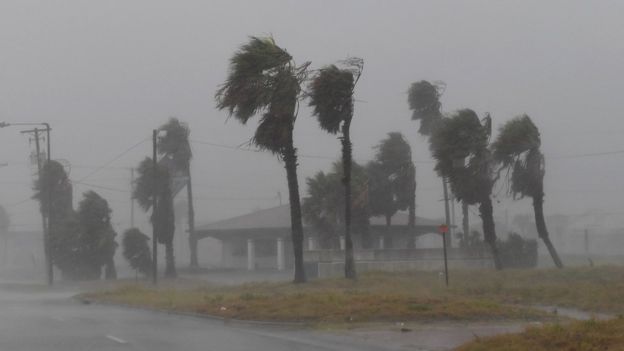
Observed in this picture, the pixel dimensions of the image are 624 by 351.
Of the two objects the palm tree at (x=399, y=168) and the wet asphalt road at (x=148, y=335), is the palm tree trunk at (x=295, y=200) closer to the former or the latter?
the wet asphalt road at (x=148, y=335)

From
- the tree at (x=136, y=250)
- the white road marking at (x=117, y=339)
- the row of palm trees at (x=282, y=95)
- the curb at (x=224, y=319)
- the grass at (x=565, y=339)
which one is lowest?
the curb at (x=224, y=319)

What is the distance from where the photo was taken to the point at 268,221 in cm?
7938

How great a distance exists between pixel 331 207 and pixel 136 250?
14568 mm

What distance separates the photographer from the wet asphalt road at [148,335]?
2009cm

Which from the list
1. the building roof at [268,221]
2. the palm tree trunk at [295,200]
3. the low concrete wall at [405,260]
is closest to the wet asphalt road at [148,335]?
the palm tree trunk at [295,200]

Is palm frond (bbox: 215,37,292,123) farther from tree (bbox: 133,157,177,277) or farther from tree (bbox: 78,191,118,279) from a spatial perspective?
tree (bbox: 78,191,118,279)

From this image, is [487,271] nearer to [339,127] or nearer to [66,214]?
[339,127]

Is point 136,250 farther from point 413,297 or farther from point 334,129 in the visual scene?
point 413,297

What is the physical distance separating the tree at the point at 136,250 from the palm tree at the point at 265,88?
30886 mm

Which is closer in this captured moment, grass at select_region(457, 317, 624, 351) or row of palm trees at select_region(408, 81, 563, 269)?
grass at select_region(457, 317, 624, 351)

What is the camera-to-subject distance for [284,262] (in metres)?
75.7

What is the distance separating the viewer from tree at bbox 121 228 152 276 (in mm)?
68438

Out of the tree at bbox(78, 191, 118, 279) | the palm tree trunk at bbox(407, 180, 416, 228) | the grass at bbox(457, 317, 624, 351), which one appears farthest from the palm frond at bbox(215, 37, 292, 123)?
the tree at bbox(78, 191, 118, 279)

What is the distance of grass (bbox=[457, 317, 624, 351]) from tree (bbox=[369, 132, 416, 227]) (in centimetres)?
4822
